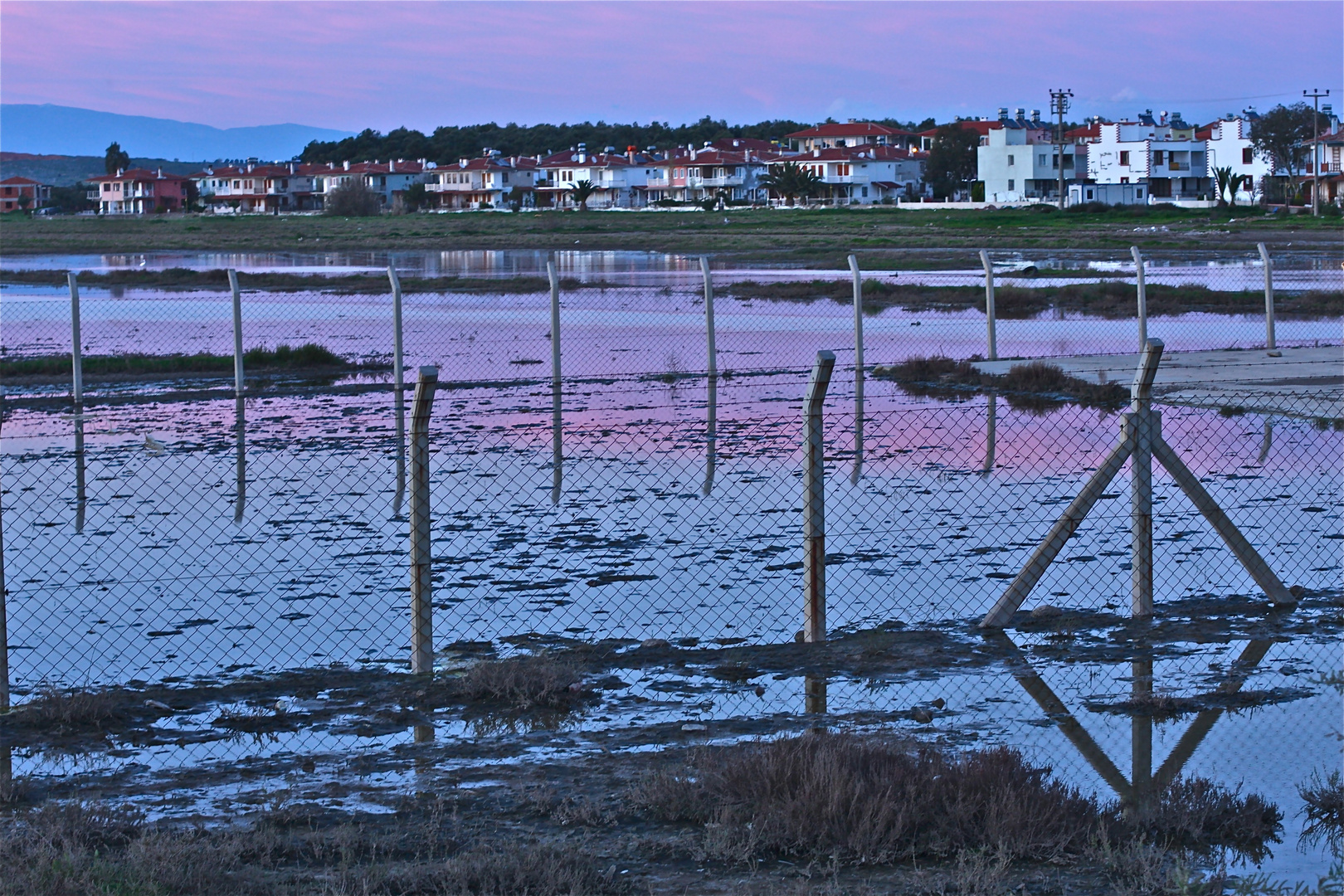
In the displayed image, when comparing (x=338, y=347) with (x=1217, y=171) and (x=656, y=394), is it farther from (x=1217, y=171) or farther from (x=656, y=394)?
(x=1217, y=171)

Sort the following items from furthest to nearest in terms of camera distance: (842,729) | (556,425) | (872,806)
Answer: (556,425) < (842,729) < (872,806)

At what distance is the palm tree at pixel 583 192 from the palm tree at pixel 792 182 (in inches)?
750

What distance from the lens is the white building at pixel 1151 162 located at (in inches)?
4847

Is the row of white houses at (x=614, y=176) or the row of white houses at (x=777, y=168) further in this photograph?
the row of white houses at (x=614, y=176)

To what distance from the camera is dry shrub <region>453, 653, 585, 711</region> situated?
729 centimetres

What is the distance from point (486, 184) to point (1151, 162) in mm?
70193

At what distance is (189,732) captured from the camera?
699 cm

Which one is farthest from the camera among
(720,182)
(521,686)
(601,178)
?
(601,178)

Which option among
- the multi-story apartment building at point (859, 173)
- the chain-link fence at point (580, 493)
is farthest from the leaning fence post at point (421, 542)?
the multi-story apartment building at point (859, 173)

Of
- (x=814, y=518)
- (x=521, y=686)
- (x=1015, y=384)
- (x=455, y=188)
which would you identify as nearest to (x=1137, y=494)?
(x=814, y=518)

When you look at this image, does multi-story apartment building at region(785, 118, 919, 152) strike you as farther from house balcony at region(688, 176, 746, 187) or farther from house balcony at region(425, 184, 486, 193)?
house balcony at region(425, 184, 486, 193)

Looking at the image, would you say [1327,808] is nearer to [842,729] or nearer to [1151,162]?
[842,729]

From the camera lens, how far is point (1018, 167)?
124125mm

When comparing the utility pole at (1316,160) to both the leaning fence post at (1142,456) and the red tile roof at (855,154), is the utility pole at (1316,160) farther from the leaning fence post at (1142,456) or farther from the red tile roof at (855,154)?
the leaning fence post at (1142,456)
